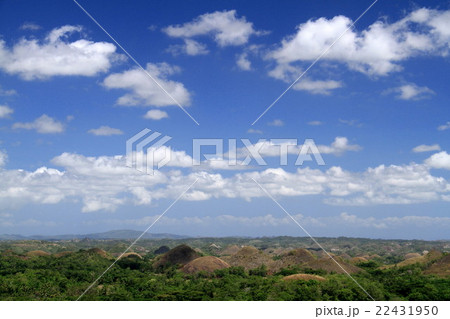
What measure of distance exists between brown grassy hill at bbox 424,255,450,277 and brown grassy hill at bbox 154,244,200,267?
3467cm

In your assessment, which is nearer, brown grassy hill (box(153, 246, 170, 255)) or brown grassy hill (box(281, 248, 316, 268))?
brown grassy hill (box(281, 248, 316, 268))

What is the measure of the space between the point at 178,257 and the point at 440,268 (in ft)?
124

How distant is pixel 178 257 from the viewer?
71750 mm

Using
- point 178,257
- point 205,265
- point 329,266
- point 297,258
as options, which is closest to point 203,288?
point 205,265

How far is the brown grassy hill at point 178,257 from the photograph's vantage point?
230ft

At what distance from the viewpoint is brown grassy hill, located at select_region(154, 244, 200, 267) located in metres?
70.0

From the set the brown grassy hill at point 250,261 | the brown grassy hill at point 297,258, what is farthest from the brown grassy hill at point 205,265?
the brown grassy hill at point 297,258

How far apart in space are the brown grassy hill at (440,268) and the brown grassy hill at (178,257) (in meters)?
34.7

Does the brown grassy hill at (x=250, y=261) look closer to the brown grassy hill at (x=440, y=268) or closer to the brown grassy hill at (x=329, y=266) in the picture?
the brown grassy hill at (x=329, y=266)

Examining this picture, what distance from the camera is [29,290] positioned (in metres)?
39.0

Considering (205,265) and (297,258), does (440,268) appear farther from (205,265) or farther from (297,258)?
(205,265)

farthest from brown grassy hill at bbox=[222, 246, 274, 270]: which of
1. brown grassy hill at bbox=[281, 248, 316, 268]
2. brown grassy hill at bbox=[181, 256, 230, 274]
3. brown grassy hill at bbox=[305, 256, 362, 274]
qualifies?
brown grassy hill at bbox=[305, 256, 362, 274]

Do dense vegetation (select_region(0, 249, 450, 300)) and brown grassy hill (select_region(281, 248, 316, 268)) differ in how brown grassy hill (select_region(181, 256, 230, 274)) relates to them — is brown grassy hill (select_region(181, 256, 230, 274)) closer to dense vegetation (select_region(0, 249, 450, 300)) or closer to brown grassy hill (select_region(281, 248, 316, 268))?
dense vegetation (select_region(0, 249, 450, 300))
